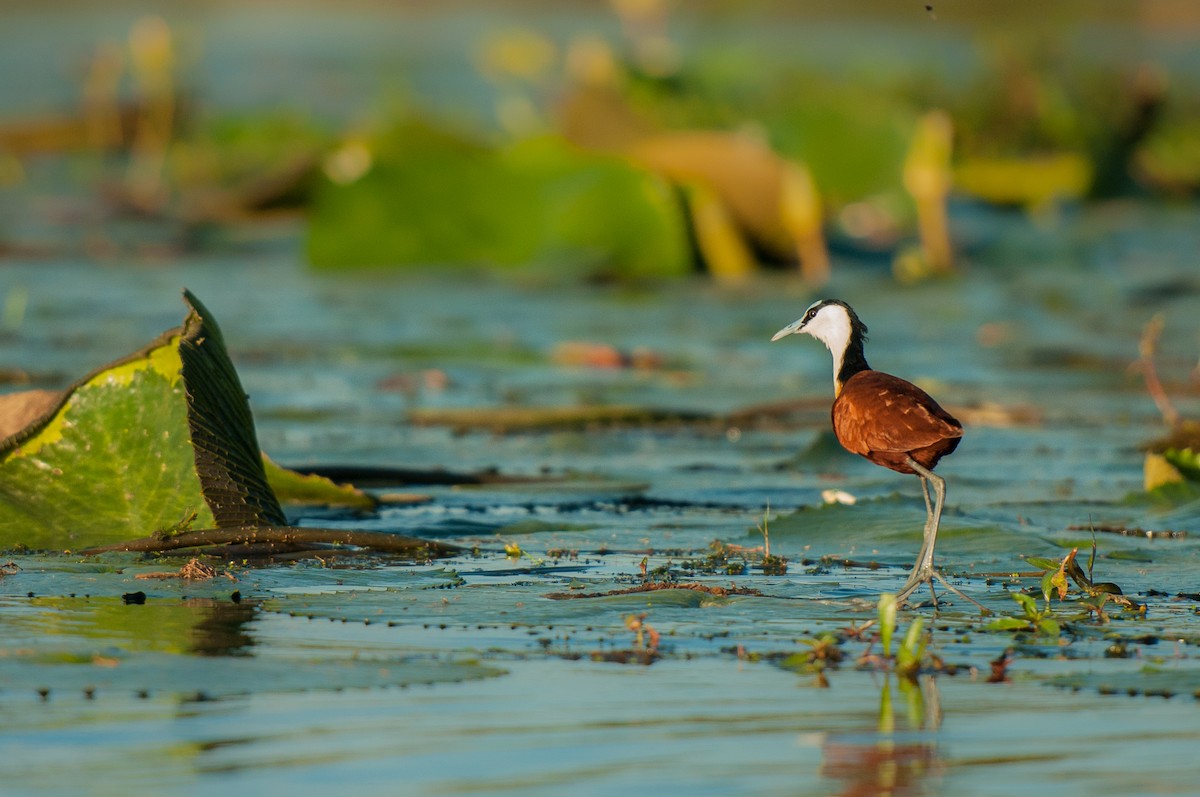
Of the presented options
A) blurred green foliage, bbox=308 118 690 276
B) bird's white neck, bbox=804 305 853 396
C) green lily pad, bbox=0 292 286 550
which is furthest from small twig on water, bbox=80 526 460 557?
blurred green foliage, bbox=308 118 690 276

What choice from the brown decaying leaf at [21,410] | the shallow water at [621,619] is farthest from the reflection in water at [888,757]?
the brown decaying leaf at [21,410]

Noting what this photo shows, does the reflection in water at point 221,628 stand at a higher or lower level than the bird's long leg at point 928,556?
lower

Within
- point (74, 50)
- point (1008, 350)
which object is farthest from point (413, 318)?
point (74, 50)

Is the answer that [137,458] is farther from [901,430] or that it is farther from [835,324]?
[901,430]

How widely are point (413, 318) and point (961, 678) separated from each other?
6631 millimetres

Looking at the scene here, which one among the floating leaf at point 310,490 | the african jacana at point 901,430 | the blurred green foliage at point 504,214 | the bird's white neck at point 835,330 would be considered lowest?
the floating leaf at point 310,490

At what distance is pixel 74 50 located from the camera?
26562 mm

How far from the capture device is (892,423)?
3.86 m

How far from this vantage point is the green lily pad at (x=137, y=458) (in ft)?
14.4

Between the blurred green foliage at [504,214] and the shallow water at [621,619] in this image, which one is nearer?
the shallow water at [621,619]

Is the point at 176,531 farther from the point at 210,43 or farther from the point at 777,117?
the point at 210,43

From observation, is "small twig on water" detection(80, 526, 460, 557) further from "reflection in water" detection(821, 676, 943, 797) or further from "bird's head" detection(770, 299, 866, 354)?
"reflection in water" detection(821, 676, 943, 797)

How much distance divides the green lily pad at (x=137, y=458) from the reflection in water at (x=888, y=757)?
1.78 m

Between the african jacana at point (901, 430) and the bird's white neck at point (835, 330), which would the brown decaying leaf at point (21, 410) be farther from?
the african jacana at point (901, 430)
